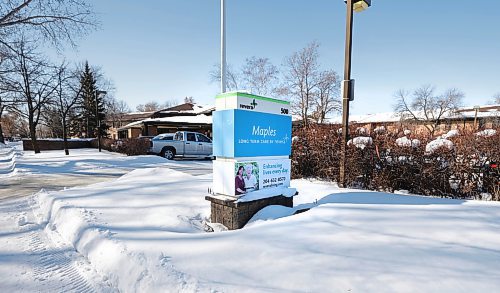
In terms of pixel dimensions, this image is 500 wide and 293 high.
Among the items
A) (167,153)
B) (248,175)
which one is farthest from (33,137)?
(248,175)

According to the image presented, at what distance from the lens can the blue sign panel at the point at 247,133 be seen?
4.18 m

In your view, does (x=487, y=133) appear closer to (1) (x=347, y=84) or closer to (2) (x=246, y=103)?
(1) (x=347, y=84)

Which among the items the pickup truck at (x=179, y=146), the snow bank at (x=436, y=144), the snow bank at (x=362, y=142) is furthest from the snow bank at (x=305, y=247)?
the pickup truck at (x=179, y=146)

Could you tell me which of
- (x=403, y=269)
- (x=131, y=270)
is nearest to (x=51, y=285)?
(x=131, y=270)

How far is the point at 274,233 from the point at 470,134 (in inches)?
198

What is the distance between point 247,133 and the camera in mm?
4316

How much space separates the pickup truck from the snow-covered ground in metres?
11.4

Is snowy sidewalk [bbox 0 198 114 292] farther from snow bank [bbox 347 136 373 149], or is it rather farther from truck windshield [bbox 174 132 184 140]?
truck windshield [bbox 174 132 184 140]

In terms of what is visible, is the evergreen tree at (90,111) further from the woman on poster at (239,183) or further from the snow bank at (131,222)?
the woman on poster at (239,183)

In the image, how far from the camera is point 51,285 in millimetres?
2844

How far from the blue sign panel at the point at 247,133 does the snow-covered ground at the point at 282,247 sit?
1.09m

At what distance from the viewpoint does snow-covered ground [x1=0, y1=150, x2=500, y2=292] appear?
7.64ft

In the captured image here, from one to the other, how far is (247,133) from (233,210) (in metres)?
1.25

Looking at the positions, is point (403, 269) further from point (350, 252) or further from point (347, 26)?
point (347, 26)
